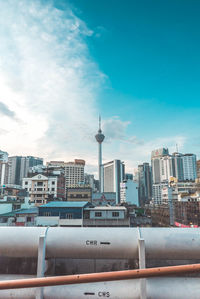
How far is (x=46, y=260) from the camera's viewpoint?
4.62m

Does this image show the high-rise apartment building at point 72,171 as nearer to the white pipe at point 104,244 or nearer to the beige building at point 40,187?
the beige building at point 40,187

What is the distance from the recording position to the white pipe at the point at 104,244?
439 cm

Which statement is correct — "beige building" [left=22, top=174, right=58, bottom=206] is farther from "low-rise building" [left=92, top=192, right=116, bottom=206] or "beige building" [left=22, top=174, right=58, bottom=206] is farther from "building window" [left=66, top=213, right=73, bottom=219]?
"building window" [left=66, top=213, right=73, bottom=219]

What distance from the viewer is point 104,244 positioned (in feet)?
14.8

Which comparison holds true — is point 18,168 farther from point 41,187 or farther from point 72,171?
point 41,187

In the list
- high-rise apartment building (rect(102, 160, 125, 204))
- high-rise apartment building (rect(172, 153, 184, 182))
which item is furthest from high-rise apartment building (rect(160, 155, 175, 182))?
high-rise apartment building (rect(102, 160, 125, 204))

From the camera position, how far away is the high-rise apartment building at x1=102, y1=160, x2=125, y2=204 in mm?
122500

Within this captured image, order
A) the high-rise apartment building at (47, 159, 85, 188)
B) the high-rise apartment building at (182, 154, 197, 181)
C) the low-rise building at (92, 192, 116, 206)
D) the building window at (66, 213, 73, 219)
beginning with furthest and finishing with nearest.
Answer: the high-rise apartment building at (182, 154, 197, 181)
the high-rise apartment building at (47, 159, 85, 188)
the low-rise building at (92, 192, 116, 206)
the building window at (66, 213, 73, 219)

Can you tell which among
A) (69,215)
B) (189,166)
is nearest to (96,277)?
(69,215)

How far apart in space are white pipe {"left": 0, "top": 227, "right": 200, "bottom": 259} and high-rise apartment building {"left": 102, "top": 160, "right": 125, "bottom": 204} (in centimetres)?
11357

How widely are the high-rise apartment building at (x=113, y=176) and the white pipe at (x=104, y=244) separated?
373 ft

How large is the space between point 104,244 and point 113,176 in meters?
125

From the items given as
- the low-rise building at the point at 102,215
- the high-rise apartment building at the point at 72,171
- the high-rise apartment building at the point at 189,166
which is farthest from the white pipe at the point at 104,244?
the high-rise apartment building at the point at 189,166

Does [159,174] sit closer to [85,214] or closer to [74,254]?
[85,214]
